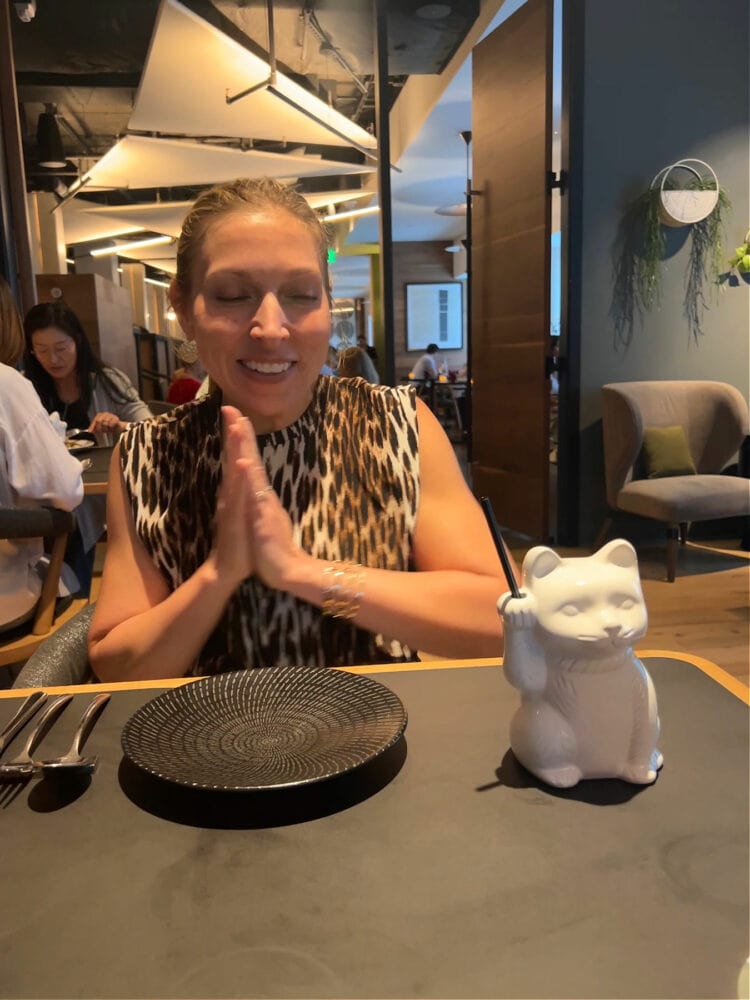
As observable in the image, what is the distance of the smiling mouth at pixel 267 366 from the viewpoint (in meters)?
1.11

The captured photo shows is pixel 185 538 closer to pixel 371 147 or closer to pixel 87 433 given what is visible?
pixel 87 433

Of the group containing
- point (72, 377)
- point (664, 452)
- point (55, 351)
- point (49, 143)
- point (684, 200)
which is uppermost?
point (49, 143)

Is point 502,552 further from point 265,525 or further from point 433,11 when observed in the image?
point 433,11

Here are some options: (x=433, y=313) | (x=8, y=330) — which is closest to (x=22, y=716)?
(x=8, y=330)

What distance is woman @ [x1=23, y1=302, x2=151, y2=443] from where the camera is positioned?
3408mm

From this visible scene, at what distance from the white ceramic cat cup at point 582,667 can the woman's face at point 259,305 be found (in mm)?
597

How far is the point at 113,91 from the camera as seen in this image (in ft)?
18.4

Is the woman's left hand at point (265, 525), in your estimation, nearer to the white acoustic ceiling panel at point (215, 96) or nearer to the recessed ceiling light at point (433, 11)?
the white acoustic ceiling panel at point (215, 96)

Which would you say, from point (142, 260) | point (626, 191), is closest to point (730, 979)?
point (626, 191)

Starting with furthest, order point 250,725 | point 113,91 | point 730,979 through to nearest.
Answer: point 113,91 → point 250,725 → point 730,979

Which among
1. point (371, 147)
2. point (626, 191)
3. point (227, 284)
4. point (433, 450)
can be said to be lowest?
point (433, 450)

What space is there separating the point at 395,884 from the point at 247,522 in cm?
56

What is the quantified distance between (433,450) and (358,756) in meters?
0.66

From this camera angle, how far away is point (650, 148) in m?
4.19
